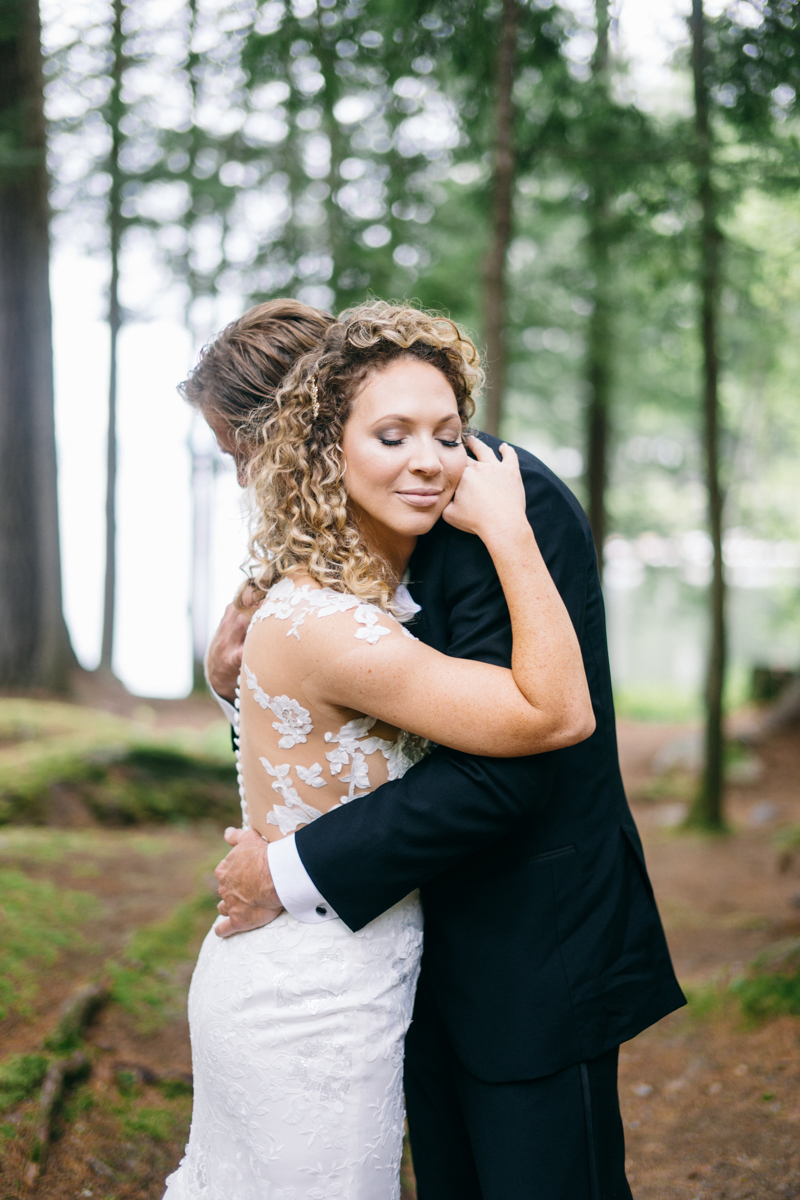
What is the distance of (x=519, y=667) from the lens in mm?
1755

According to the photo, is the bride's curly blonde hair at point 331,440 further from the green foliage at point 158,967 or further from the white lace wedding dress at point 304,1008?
the green foliage at point 158,967

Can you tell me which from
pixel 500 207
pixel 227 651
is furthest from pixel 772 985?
pixel 500 207

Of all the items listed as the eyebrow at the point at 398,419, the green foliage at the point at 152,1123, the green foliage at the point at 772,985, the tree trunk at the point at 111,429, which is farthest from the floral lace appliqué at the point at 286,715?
the tree trunk at the point at 111,429

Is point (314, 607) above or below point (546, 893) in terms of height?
above

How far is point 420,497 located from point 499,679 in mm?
429

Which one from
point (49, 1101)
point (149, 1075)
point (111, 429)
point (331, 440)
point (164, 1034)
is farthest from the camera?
point (111, 429)

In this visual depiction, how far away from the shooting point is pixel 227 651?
8.20 feet

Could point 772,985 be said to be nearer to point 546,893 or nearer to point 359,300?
A: point 546,893

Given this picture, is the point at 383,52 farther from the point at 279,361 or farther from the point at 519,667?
the point at 519,667

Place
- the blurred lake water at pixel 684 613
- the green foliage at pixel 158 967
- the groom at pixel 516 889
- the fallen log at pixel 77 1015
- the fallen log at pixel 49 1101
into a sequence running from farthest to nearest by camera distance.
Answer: the blurred lake water at pixel 684 613
the green foliage at pixel 158 967
the fallen log at pixel 77 1015
the fallen log at pixel 49 1101
the groom at pixel 516 889

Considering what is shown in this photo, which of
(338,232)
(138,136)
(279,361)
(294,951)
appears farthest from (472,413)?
(138,136)

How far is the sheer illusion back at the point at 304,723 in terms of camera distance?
1.84 meters

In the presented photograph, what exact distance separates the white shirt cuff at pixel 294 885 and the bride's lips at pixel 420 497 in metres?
0.76

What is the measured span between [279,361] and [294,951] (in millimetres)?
1333
